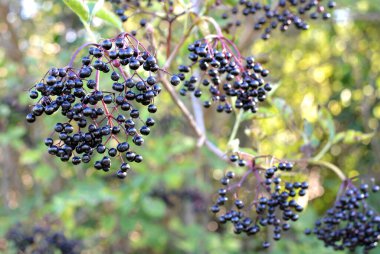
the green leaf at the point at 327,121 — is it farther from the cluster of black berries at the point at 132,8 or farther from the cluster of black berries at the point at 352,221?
the cluster of black berries at the point at 132,8

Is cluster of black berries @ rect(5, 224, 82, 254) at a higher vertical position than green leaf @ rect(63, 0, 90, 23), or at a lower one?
lower

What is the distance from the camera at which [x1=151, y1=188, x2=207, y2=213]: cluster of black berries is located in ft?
17.4

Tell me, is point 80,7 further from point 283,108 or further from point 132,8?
point 283,108

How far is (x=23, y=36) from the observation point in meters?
6.24

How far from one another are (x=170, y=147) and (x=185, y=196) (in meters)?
0.72

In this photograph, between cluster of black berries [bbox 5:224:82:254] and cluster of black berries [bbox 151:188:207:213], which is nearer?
cluster of black berries [bbox 5:224:82:254]

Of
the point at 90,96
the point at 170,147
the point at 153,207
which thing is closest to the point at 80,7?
the point at 90,96

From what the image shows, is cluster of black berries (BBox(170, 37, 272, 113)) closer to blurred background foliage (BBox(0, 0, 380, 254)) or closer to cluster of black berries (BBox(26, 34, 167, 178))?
cluster of black berries (BBox(26, 34, 167, 178))

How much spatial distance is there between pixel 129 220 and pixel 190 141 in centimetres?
103

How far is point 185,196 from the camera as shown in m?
5.41

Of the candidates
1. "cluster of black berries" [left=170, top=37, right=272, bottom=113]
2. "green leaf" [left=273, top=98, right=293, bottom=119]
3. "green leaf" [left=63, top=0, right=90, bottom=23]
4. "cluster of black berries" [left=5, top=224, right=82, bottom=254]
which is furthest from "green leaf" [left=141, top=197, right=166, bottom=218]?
"green leaf" [left=63, top=0, right=90, bottom=23]

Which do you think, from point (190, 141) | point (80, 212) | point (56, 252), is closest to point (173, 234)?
point (80, 212)

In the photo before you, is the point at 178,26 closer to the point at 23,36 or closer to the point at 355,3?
the point at 355,3

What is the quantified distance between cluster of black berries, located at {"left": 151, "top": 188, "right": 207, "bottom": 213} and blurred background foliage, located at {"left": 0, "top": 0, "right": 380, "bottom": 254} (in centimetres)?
2
